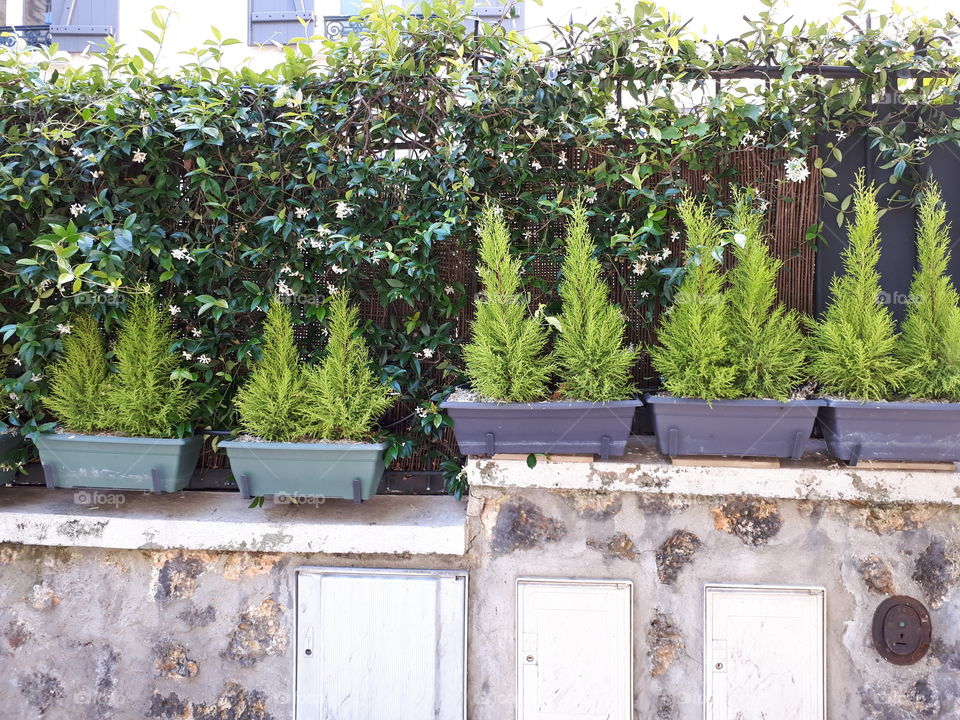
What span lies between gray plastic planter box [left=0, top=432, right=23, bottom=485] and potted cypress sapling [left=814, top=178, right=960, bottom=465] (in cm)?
279

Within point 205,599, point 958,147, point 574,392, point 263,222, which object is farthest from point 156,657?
point 958,147

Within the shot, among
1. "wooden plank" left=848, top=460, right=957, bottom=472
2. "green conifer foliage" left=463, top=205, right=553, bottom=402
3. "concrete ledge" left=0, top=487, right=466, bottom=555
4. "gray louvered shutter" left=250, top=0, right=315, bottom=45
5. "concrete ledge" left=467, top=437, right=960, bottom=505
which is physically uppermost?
"gray louvered shutter" left=250, top=0, right=315, bottom=45

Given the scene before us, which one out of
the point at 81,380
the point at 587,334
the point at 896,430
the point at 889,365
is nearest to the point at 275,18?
the point at 81,380

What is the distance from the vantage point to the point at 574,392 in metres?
1.86

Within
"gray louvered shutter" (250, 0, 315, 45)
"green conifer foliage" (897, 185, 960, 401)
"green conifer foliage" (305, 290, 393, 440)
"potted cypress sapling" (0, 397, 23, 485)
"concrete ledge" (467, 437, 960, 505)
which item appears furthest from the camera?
"gray louvered shutter" (250, 0, 315, 45)

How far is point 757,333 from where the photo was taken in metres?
1.83

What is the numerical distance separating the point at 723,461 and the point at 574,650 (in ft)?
2.60

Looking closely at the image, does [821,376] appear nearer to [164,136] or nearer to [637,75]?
[637,75]

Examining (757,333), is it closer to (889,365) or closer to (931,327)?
(889,365)

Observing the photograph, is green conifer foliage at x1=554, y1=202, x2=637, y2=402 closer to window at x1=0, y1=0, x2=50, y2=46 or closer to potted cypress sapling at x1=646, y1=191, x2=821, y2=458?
potted cypress sapling at x1=646, y1=191, x2=821, y2=458

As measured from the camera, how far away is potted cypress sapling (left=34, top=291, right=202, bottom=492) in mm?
2004

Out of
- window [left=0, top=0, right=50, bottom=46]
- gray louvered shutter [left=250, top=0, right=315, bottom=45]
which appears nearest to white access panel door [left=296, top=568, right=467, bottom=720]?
gray louvered shutter [left=250, top=0, right=315, bottom=45]

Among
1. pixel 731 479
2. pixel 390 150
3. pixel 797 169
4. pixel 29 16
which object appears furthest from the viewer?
pixel 29 16

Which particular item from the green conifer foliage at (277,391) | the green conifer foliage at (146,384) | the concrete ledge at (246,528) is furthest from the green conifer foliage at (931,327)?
the green conifer foliage at (146,384)
